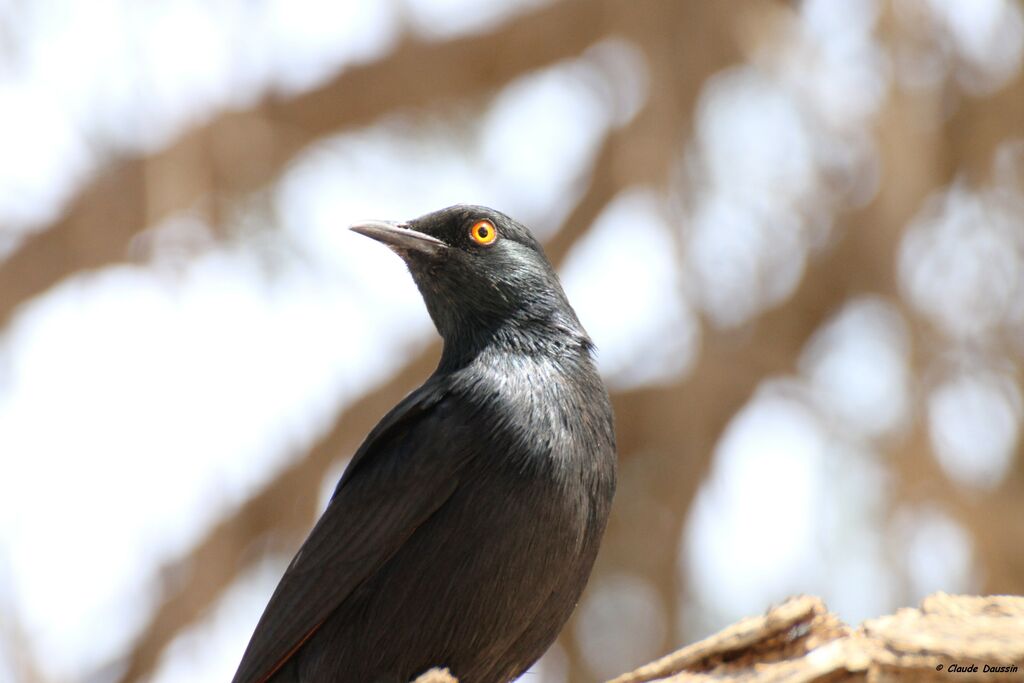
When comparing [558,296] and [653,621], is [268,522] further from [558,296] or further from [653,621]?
[558,296]

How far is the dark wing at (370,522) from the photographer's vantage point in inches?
134

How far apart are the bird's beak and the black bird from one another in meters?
0.53

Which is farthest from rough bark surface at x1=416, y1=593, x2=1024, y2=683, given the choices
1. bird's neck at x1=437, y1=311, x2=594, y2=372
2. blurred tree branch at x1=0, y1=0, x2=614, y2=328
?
blurred tree branch at x1=0, y1=0, x2=614, y2=328

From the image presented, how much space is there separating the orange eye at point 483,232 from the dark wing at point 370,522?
73cm

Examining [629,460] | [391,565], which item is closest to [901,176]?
[629,460]

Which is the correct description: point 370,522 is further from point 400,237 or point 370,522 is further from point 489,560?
point 400,237

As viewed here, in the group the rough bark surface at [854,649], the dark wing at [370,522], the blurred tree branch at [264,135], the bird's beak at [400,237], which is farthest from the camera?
the blurred tree branch at [264,135]

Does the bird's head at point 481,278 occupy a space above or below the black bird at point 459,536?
above

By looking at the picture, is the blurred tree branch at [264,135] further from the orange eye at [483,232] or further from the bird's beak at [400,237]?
the orange eye at [483,232]

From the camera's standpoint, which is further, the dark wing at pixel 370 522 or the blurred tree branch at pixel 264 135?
the blurred tree branch at pixel 264 135

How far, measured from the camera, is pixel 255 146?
25.0ft

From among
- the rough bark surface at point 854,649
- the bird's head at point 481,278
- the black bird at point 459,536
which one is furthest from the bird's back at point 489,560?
the bird's head at point 481,278

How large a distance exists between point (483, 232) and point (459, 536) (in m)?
1.22

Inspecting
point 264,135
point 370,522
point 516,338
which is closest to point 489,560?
point 370,522
